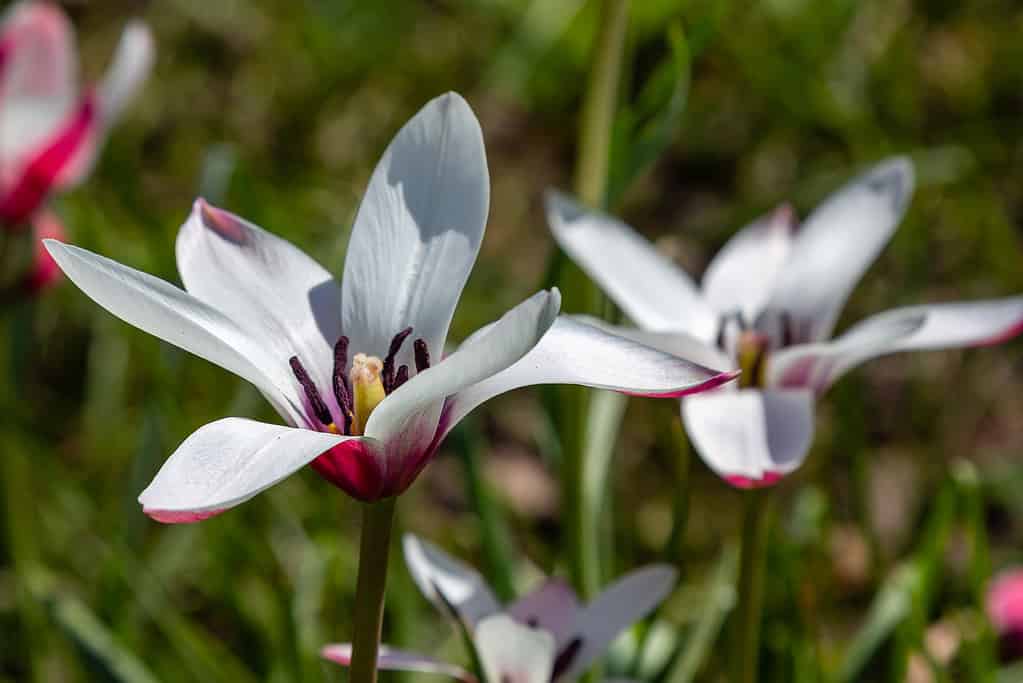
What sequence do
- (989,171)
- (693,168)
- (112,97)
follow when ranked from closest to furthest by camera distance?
(112,97)
(989,171)
(693,168)

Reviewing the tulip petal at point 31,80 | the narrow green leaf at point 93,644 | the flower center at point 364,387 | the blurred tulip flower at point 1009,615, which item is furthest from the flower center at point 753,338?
the tulip petal at point 31,80

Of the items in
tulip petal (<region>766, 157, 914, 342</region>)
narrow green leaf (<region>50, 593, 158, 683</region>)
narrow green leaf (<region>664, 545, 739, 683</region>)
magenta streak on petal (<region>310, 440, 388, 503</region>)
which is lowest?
narrow green leaf (<region>664, 545, 739, 683</region>)

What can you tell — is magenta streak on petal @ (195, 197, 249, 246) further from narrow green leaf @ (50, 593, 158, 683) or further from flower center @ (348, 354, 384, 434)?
narrow green leaf @ (50, 593, 158, 683)

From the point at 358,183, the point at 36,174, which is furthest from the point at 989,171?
the point at 36,174

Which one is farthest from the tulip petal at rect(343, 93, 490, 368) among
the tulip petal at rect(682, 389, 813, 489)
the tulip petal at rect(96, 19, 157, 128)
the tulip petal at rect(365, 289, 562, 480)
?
the tulip petal at rect(96, 19, 157, 128)

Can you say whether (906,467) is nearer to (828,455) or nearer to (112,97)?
(828,455)
